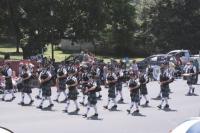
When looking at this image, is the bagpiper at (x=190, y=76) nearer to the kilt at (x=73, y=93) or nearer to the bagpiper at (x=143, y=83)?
the bagpiper at (x=143, y=83)

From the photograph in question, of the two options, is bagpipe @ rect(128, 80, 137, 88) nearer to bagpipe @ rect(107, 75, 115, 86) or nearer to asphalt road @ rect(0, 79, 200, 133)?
asphalt road @ rect(0, 79, 200, 133)

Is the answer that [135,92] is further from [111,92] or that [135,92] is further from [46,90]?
[46,90]

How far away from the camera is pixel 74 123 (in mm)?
21328

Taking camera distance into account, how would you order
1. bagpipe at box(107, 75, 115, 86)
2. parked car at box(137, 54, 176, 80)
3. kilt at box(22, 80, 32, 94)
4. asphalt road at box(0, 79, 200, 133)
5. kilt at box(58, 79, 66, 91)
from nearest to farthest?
asphalt road at box(0, 79, 200, 133) → bagpipe at box(107, 75, 115, 86) → kilt at box(22, 80, 32, 94) → kilt at box(58, 79, 66, 91) → parked car at box(137, 54, 176, 80)

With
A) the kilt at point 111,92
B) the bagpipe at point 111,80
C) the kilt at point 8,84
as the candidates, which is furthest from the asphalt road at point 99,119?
the bagpipe at point 111,80

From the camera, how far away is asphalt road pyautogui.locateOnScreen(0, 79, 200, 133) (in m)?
20.0

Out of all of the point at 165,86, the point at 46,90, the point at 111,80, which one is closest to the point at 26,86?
the point at 46,90

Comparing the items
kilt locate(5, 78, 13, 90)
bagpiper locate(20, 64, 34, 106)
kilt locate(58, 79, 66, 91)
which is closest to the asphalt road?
bagpiper locate(20, 64, 34, 106)

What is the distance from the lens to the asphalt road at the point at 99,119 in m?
20.0

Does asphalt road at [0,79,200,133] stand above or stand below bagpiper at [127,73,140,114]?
below

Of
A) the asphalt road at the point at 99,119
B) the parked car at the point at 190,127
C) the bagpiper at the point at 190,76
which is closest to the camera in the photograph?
the parked car at the point at 190,127

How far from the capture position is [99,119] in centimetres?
2248

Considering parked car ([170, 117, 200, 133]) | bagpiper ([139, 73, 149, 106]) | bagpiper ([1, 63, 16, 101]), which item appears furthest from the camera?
bagpiper ([1, 63, 16, 101])

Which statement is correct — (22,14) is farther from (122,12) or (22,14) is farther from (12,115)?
(12,115)
